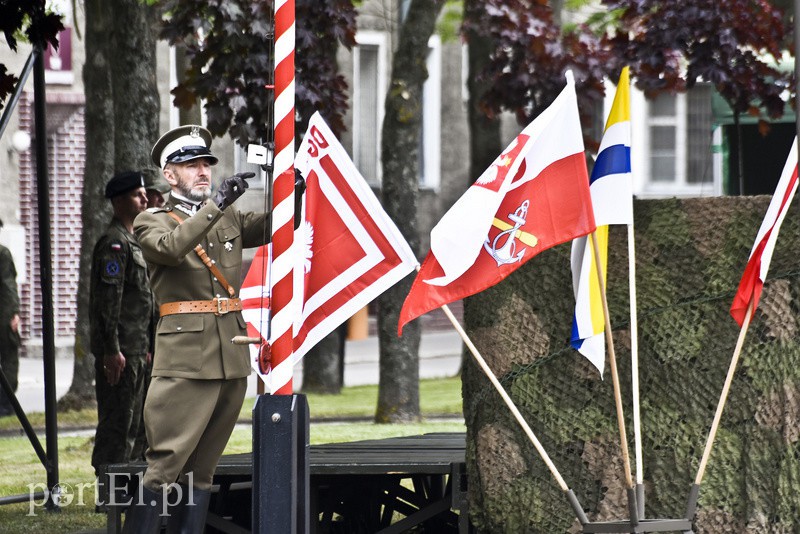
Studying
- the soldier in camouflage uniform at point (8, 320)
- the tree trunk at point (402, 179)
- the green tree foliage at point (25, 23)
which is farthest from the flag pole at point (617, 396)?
the soldier in camouflage uniform at point (8, 320)

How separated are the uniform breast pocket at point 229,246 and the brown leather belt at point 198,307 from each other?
17cm

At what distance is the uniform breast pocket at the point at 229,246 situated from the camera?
23.1ft

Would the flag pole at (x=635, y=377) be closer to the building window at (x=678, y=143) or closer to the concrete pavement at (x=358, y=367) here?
the concrete pavement at (x=358, y=367)

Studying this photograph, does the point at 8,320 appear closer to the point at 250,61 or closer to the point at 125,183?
the point at 250,61

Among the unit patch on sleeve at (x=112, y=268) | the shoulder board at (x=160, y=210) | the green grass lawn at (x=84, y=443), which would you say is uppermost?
the shoulder board at (x=160, y=210)

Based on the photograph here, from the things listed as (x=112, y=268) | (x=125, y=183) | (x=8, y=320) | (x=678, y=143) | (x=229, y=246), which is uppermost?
(x=678, y=143)

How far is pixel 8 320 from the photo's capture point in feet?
52.3

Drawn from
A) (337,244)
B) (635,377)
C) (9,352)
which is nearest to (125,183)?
(337,244)

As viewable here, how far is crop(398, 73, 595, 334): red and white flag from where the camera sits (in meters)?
6.03

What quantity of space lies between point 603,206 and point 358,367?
18425 millimetres

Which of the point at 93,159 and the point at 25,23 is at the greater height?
the point at 25,23

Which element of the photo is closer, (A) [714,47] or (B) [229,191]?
(B) [229,191]

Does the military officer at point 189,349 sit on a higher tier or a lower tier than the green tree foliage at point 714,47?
lower

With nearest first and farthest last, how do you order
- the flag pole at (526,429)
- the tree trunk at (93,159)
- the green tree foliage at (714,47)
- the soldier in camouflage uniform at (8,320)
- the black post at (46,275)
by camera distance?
the flag pole at (526,429)
the black post at (46,275)
the green tree foliage at (714,47)
the tree trunk at (93,159)
the soldier in camouflage uniform at (8,320)
